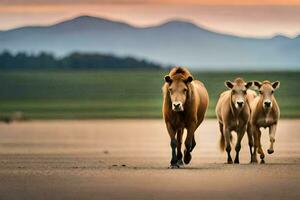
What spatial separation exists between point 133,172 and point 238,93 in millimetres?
4929

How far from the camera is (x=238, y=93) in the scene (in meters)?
29.9

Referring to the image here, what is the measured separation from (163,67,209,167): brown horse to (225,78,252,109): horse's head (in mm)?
1234

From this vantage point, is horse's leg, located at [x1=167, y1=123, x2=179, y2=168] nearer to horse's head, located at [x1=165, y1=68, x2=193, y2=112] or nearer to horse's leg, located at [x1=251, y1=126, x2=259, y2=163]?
horse's head, located at [x1=165, y1=68, x2=193, y2=112]

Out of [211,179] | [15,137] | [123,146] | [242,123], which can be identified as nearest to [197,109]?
[242,123]

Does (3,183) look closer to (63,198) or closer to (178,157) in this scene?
→ (63,198)

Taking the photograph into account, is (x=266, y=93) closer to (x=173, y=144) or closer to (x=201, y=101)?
(x=201, y=101)

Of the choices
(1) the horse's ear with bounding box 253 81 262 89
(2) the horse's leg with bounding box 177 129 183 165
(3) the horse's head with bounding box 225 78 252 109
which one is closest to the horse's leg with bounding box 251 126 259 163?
(3) the horse's head with bounding box 225 78 252 109

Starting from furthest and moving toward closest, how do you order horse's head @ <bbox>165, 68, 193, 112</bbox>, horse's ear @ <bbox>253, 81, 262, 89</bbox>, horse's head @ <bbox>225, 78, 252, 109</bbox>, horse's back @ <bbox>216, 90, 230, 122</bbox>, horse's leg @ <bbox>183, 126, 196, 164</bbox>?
horse's ear @ <bbox>253, 81, 262, 89</bbox>
horse's back @ <bbox>216, 90, 230, 122</bbox>
horse's head @ <bbox>225, 78, 252, 109</bbox>
horse's leg @ <bbox>183, 126, 196, 164</bbox>
horse's head @ <bbox>165, 68, 193, 112</bbox>

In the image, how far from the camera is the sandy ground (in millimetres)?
21344

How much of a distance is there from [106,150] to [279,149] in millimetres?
3780

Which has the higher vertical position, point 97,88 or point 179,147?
point 179,147

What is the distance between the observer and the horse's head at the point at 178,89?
2730 centimetres

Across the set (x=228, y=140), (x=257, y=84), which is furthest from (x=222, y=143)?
(x=228, y=140)

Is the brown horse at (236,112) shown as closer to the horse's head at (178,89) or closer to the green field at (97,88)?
the horse's head at (178,89)
